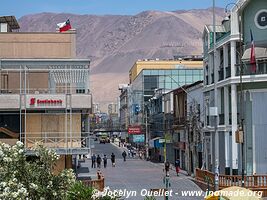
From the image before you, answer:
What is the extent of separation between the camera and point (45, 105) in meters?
37.6

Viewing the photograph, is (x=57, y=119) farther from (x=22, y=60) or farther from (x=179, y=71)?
(x=179, y=71)

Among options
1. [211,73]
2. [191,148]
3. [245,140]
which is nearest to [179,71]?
[191,148]

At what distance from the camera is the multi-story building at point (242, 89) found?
43156mm

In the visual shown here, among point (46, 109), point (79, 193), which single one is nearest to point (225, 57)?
point (46, 109)

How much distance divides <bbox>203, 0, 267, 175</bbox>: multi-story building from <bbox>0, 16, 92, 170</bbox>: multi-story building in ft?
29.1

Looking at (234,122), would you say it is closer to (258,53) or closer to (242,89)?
(242,89)

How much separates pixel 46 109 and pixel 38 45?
727 cm

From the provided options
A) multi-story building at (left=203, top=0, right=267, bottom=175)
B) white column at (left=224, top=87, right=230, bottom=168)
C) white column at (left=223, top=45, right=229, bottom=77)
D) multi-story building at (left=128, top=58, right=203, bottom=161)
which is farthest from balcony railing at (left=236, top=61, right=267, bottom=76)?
multi-story building at (left=128, top=58, right=203, bottom=161)

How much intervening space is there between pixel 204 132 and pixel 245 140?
9742mm

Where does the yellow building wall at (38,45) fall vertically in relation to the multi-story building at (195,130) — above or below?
above

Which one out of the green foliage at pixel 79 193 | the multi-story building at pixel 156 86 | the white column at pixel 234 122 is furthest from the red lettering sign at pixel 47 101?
the multi-story building at pixel 156 86

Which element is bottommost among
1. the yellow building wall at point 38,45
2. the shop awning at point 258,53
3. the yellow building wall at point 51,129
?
the yellow building wall at point 51,129

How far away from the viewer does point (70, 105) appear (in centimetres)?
3753

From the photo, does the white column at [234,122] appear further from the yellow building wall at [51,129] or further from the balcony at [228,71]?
the yellow building wall at [51,129]
